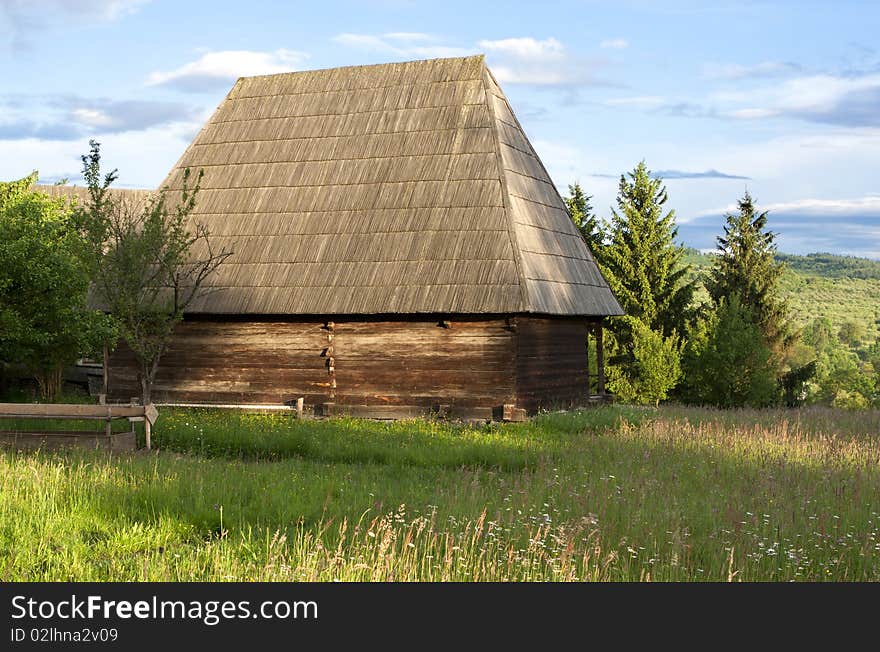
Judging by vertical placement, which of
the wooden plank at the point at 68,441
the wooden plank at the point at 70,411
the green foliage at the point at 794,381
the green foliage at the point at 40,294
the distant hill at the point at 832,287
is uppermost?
the distant hill at the point at 832,287

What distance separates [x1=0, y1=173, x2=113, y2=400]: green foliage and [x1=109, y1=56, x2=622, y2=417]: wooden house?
4.70ft

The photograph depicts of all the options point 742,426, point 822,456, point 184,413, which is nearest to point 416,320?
point 184,413

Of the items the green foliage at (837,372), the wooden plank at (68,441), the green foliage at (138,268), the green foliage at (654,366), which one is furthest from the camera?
the green foliage at (837,372)

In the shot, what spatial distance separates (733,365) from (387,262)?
43.2 feet

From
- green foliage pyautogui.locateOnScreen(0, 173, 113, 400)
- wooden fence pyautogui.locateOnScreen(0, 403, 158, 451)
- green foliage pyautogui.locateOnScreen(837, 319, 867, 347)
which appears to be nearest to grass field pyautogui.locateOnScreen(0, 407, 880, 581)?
wooden fence pyautogui.locateOnScreen(0, 403, 158, 451)

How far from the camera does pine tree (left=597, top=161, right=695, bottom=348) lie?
35500mm

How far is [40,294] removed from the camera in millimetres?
20188

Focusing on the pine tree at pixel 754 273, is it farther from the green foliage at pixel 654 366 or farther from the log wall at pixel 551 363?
the log wall at pixel 551 363

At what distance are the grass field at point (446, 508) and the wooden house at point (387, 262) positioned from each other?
3.54 metres

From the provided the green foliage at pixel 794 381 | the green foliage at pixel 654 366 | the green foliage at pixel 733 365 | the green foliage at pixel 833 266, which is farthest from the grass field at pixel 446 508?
the green foliage at pixel 833 266

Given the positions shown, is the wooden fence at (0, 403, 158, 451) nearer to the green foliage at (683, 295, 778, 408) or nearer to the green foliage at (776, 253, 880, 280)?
the green foliage at (683, 295, 778, 408)

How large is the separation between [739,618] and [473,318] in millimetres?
13586

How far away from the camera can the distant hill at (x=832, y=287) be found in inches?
5020

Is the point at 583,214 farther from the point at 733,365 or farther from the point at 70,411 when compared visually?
the point at 70,411
